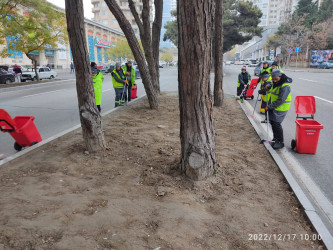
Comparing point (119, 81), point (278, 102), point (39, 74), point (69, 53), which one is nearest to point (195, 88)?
point (278, 102)

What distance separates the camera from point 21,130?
201 inches

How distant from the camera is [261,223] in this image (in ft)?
9.73

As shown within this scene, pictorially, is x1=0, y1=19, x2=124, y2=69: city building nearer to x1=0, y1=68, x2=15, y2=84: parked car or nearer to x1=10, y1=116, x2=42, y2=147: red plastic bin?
x1=0, y1=68, x2=15, y2=84: parked car

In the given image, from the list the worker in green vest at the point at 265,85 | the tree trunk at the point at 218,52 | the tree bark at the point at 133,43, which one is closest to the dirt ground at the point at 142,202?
the worker in green vest at the point at 265,85

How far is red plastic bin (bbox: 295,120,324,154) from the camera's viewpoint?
5070mm

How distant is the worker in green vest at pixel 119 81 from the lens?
966 cm

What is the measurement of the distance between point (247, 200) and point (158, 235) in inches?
55.0

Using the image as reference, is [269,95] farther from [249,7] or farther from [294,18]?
[294,18]

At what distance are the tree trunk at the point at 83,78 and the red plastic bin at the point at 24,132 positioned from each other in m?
1.27

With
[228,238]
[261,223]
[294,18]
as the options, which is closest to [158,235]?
[228,238]

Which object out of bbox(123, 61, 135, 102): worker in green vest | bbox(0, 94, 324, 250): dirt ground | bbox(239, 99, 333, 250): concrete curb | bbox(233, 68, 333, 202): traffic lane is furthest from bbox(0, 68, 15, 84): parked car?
bbox(239, 99, 333, 250): concrete curb

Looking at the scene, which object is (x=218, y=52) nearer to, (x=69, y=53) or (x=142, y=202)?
(x=142, y=202)

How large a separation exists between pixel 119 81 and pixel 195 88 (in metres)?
6.50

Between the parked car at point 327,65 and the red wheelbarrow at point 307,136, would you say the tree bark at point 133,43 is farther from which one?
the parked car at point 327,65
